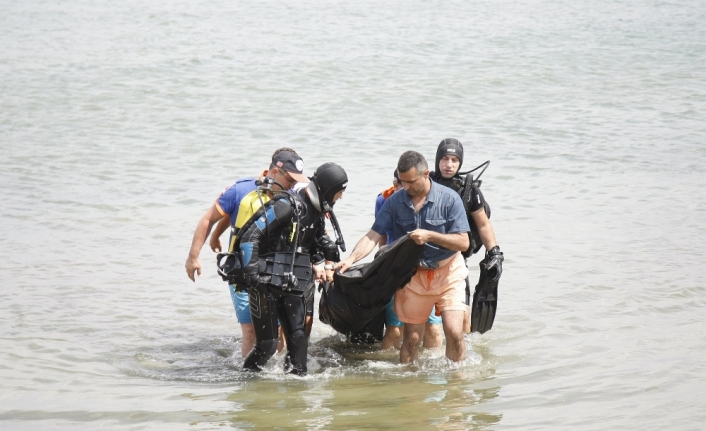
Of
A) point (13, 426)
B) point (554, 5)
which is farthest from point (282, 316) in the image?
point (554, 5)

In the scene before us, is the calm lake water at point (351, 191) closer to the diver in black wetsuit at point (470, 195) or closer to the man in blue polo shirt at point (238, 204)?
the man in blue polo shirt at point (238, 204)

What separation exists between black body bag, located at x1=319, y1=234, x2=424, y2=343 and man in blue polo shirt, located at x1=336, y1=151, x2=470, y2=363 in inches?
4.3

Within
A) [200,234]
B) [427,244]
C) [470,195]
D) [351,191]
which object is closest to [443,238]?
[427,244]

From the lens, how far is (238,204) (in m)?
6.68

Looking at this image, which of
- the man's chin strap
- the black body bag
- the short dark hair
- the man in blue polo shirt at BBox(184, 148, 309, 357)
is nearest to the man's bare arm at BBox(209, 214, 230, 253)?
the man in blue polo shirt at BBox(184, 148, 309, 357)

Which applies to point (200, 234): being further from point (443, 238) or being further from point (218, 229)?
point (443, 238)

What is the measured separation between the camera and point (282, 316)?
652 cm

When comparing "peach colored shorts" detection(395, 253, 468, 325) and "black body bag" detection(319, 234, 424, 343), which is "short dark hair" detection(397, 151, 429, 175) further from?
"peach colored shorts" detection(395, 253, 468, 325)

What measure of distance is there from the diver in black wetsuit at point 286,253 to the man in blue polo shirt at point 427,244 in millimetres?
377

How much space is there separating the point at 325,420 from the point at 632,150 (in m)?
11.4

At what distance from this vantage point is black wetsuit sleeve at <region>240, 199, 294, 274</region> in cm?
613

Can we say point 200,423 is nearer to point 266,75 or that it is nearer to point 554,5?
point 266,75

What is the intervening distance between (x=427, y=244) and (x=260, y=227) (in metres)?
1.28

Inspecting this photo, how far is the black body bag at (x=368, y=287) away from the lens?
663 cm
